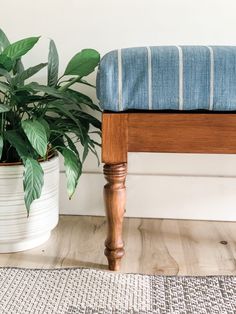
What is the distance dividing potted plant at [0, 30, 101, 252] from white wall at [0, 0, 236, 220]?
0.21 meters

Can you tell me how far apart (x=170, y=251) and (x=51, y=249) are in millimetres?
291

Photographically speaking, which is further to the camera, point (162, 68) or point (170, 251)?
point (170, 251)

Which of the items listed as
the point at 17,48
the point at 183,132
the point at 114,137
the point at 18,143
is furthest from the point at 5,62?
the point at 183,132

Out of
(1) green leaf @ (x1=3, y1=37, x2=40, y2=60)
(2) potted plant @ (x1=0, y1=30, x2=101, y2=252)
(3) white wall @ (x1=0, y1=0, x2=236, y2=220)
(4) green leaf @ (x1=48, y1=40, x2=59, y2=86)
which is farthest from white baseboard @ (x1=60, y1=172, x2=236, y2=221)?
(1) green leaf @ (x1=3, y1=37, x2=40, y2=60)

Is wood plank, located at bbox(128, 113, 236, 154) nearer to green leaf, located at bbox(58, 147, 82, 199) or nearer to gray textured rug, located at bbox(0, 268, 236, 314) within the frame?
green leaf, located at bbox(58, 147, 82, 199)

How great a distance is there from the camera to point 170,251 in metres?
1.14

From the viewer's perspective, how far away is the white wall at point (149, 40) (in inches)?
49.6

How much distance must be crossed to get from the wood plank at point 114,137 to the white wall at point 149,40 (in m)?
0.41

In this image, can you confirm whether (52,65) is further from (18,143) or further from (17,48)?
(18,143)

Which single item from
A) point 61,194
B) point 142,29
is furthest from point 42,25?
point 61,194

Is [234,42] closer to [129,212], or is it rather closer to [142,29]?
[142,29]

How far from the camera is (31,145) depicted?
1.00 meters

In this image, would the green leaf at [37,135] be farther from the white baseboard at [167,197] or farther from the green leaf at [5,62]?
the white baseboard at [167,197]

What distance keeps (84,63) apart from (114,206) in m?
0.35
